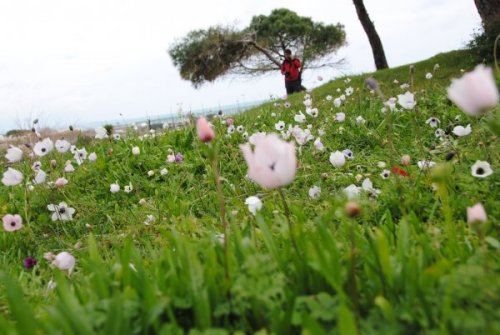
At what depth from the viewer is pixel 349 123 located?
4703 millimetres

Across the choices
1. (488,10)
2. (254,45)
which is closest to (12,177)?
(488,10)

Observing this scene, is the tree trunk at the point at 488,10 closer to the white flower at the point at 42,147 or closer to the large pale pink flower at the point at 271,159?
the white flower at the point at 42,147

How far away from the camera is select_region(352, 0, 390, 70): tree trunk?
1283 cm

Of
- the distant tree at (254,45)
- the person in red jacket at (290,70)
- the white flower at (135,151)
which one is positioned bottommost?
the white flower at (135,151)

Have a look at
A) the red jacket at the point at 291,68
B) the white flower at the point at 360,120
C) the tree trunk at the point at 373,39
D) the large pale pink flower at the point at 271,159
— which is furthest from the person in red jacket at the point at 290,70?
the large pale pink flower at the point at 271,159

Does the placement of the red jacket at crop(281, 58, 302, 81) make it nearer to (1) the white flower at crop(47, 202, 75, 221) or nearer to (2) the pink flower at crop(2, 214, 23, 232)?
(1) the white flower at crop(47, 202, 75, 221)

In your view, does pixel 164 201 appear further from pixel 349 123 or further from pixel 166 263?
pixel 349 123

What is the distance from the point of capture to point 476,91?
119cm

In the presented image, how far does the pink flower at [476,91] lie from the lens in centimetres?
116

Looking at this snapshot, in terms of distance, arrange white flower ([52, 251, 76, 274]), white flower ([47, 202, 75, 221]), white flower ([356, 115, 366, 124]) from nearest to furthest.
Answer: white flower ([52, 251, 76, 274]), white flower ([47, 202, 75, 221]), white flower ([356, 115, 366, 124])

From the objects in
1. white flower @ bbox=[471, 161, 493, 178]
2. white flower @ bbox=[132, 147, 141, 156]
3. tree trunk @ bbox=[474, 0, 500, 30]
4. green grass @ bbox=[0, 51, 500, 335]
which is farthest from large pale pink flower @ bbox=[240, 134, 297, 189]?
tree trunk @ bbox=[474, 0, 500, 30]

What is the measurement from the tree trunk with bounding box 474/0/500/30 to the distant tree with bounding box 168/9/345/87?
50.6 feet

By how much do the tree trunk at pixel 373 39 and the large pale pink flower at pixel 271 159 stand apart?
12.9 m

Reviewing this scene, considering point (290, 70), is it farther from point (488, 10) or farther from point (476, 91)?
point (476, 91)
